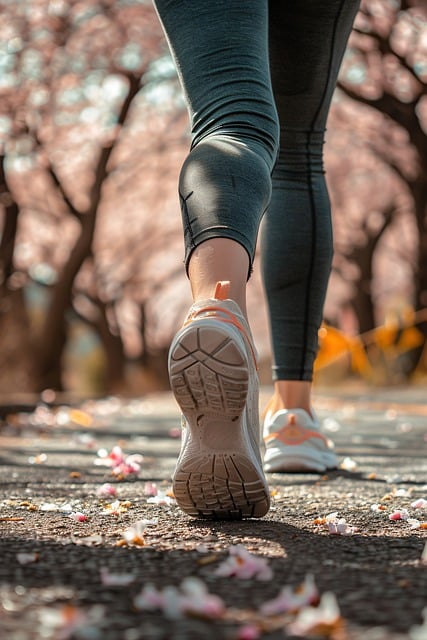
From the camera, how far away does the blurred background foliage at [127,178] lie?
1121 cm

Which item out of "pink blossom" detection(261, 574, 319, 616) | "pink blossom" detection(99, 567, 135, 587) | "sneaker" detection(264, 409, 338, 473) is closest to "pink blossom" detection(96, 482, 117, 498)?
"sneaker" detection(264, 409, 338, 473)

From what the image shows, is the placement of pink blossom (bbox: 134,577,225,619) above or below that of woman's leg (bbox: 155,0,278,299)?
below

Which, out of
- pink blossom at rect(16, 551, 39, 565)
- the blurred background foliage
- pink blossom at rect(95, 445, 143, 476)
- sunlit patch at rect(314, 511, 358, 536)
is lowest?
the blurred background foliage

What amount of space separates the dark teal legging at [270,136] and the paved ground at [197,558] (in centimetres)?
42

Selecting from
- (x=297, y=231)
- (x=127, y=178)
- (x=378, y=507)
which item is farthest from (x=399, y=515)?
(x=127, y=178)

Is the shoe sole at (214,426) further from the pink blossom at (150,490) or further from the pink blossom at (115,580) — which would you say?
the pink blossom at (150,490)

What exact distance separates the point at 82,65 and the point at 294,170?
34.5 feet

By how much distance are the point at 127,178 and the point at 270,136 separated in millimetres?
14614

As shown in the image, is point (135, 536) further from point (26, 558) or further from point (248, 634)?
point (248, 634)

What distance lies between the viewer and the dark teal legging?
4.52 ft

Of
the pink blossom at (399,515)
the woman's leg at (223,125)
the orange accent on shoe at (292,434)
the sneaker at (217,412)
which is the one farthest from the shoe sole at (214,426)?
the orange accent on shoe at (292,434)

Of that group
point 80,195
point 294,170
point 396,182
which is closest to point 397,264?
point 396,182

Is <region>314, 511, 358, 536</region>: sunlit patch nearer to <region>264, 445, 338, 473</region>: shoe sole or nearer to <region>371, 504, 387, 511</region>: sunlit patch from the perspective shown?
<region>371, 504, 387, 511</region>: sunlit patch

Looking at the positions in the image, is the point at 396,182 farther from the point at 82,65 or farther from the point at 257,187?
the point at 257,187
